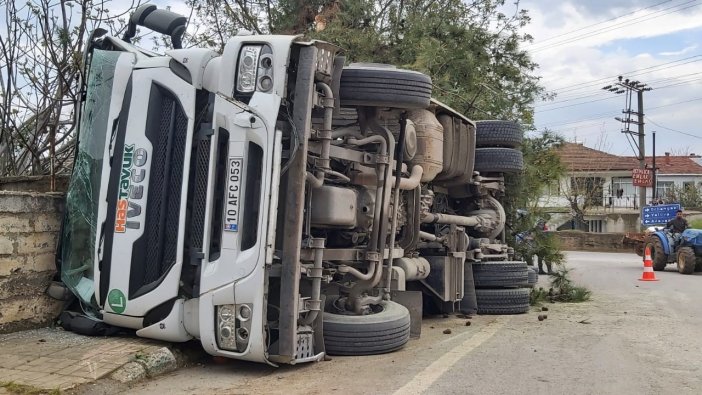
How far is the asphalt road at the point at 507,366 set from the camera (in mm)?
4312

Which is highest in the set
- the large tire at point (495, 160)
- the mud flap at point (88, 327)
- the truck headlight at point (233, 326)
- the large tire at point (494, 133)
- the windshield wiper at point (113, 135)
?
the large tire at point (494, 133)

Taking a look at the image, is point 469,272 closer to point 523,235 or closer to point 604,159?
point 523,235

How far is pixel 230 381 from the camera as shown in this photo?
4410 millimetres

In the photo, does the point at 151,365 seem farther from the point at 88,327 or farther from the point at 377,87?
the point at 377,87

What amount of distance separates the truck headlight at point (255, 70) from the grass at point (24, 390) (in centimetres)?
222

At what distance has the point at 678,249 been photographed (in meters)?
18.0

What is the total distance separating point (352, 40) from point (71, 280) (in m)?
7.00

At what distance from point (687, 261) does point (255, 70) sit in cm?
1566

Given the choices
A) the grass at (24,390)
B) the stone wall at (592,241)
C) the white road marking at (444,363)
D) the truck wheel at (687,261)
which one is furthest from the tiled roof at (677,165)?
the grass at (24,390)

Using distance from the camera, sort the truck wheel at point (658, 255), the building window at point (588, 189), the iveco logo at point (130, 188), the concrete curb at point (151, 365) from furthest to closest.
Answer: the building window at point (588, 189)
the truck wheel at point (658, 255)
the iveco logo at point (130, 188)
the concrete curb at point (151, 365)

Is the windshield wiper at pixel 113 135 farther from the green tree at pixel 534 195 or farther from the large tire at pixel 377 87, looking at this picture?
the green tree at pixel 534 195

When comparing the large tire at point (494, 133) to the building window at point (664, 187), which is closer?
the large tire at point (494, 133)

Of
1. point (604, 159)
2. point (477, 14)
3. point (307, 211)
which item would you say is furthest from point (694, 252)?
point (604, 159)

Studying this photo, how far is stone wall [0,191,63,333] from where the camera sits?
16.6 ft
